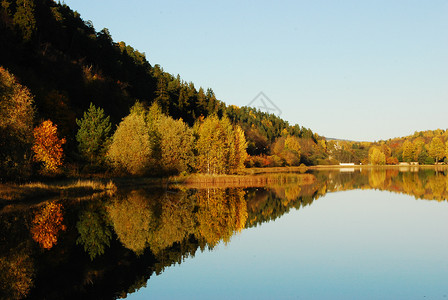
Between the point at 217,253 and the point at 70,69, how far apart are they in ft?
225

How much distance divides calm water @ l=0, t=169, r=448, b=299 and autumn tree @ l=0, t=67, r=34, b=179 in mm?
5578

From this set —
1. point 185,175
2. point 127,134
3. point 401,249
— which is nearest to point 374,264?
point 401,249

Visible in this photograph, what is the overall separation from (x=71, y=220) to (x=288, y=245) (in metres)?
14.6

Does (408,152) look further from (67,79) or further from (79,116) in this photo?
(79,116)

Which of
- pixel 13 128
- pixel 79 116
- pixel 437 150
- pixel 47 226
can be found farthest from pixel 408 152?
pixel 47 226

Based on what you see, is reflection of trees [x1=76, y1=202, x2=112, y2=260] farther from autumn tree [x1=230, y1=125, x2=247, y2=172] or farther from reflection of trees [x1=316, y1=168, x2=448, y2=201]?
autumn tree [x1=230, y1=125, x2=247, y2=172]

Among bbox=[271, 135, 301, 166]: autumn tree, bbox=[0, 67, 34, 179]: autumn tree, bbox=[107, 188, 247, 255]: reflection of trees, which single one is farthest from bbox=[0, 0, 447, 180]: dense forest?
bbox=[271, 135, 301, 166]: autumn tree

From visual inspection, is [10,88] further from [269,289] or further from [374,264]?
[374,264]

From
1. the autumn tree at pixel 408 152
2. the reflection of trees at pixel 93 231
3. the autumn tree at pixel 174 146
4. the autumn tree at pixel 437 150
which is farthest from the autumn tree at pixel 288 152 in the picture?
the reflection of trees at pixel 93 231

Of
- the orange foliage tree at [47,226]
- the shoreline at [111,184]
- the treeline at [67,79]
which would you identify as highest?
the treeline at [67,79]

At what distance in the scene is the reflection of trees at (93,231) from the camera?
701 inches

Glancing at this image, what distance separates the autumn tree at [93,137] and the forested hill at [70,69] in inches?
117

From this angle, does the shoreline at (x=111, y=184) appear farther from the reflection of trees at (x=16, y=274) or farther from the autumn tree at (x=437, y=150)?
the autumn tree at (x=437, y=150)

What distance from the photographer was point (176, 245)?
19.1m
